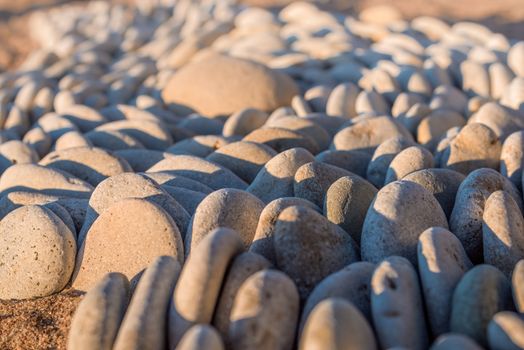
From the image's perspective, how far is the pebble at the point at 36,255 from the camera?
7.52 feet

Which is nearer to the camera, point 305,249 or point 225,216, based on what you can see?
point 305,249

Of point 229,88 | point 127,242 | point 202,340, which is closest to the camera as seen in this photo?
point 202,340

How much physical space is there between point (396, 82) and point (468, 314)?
3171 mm

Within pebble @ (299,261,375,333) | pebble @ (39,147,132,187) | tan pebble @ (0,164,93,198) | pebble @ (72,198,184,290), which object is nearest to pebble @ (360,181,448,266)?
pebble @ (299,261,375,333)

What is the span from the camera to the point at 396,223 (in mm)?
2115

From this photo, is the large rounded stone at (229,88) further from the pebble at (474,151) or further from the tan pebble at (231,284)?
the tan pebble at (231,284)

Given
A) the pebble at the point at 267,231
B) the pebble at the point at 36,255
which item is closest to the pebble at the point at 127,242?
the pebble at the point at 36,255

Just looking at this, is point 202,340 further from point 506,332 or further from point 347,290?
point 506,332

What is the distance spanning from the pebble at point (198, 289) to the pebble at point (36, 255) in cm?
68

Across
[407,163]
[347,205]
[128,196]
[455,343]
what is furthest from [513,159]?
[128,196]

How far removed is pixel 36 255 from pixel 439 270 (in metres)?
1.34

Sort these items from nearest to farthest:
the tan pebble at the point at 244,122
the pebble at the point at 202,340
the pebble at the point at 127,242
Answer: the pebble at the point at 202,340 < the pebble at the point at 127,242 < the tan pebble at the point at 244,122

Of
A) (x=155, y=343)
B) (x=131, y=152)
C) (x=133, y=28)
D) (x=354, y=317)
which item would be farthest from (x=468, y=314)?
(x=133, y=28)

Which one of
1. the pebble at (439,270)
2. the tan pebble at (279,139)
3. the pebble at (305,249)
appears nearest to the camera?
the pebble at (439,270)
